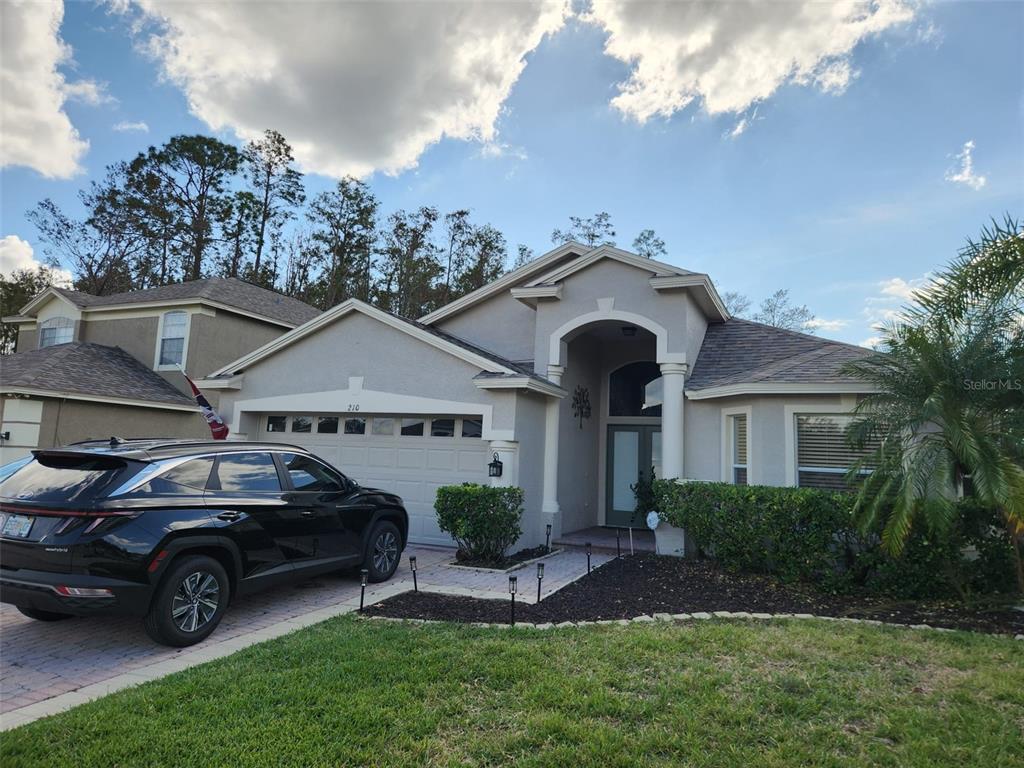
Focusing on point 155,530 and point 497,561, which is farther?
point 497,561

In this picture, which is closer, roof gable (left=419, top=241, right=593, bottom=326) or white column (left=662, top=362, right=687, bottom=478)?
white column (left=662, top=362, right=687, bottom=478)

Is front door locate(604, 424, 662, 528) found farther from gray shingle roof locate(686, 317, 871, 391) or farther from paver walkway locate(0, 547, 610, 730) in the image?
paver walkway locate(0, 547, 610, 730)

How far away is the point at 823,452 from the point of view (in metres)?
9.09

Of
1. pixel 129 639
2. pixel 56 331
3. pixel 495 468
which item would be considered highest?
pixel 56 331

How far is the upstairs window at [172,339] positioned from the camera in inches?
654

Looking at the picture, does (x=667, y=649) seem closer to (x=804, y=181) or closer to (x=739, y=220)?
(x=804, y=181)

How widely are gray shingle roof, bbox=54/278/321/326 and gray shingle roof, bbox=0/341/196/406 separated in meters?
1.82

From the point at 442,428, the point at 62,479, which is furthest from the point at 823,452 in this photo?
the point at 62,479

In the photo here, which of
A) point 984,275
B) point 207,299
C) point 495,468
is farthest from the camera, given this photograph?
point 207,299

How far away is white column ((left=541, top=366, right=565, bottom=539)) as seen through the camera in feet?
36.2

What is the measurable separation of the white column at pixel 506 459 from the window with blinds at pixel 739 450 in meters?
3.77

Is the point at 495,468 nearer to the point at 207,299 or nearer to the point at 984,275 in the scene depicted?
the point at 984,275

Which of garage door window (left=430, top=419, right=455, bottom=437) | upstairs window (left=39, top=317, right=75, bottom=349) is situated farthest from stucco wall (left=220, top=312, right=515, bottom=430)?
upstairs window (left=39, top=317, right=75, bottom=349)

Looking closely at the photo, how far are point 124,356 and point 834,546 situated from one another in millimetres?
18389
